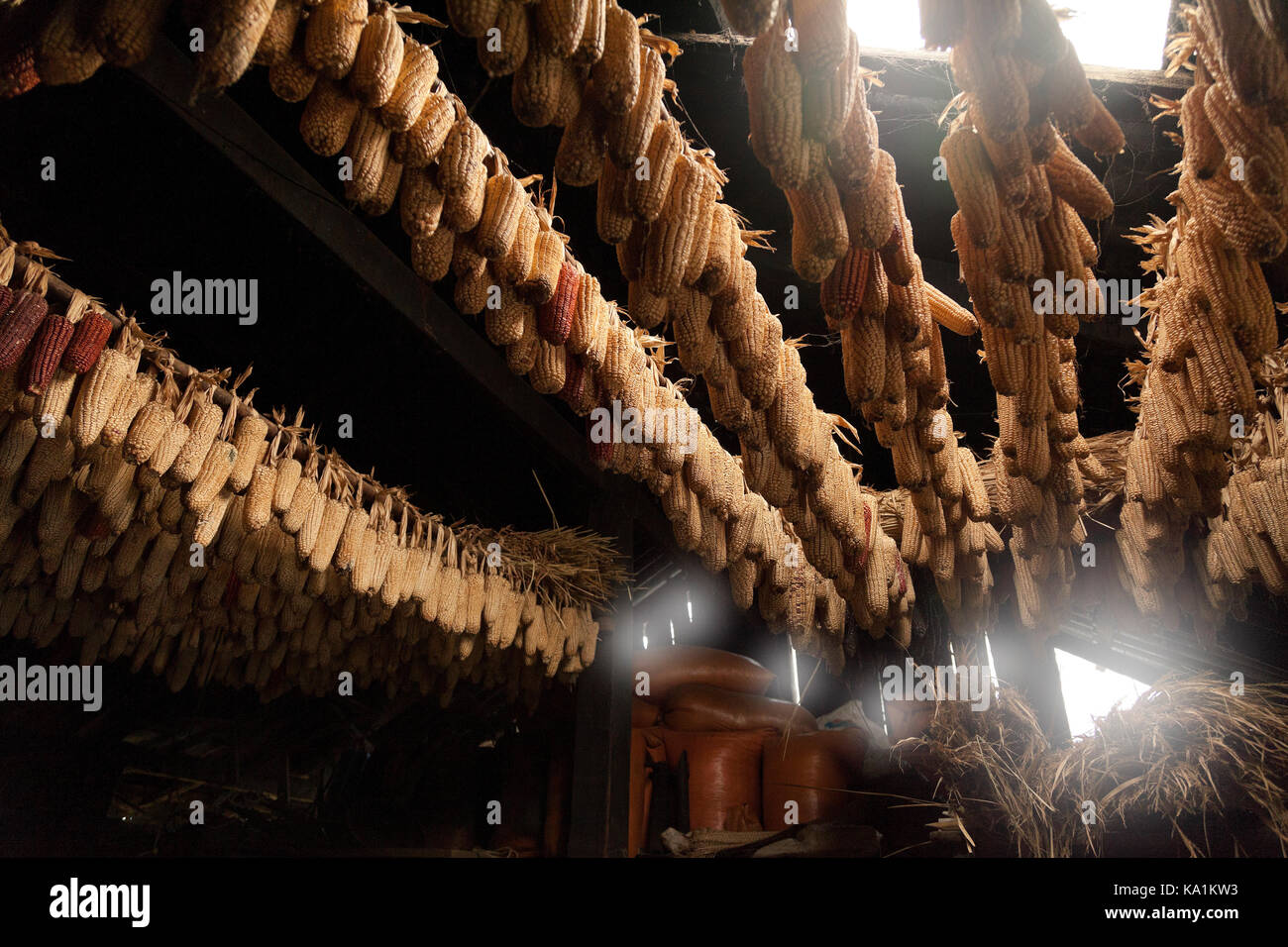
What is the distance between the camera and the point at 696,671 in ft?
24.0

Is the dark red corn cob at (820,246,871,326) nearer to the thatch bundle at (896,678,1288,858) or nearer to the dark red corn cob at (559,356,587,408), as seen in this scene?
the dark red corn cob at (559,356,587,408)

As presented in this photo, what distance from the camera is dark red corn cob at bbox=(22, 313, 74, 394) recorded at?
325cm

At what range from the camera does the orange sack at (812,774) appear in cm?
637

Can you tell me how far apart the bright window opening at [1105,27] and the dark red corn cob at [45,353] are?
3213 millimetres

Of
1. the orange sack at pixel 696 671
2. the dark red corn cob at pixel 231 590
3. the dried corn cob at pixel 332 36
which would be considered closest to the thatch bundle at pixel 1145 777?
the orange sack at pixel 696 671

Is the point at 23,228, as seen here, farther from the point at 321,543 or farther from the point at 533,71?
the point at 533,71

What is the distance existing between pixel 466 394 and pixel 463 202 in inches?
157

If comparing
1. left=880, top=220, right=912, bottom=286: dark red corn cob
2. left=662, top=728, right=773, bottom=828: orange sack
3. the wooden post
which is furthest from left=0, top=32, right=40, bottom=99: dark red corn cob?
left=662, top=728, right=773, bottom=828: orange sack

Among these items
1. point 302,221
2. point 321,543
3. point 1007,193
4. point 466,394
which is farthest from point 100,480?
point 1007,193

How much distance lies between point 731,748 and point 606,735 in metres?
1.33

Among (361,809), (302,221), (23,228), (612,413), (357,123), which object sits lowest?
(361,809)

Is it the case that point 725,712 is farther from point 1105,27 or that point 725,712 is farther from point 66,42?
point 66,42

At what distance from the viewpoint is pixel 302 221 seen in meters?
3.87

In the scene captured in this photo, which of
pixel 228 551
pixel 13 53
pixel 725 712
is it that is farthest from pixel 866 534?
pixel 13 53
